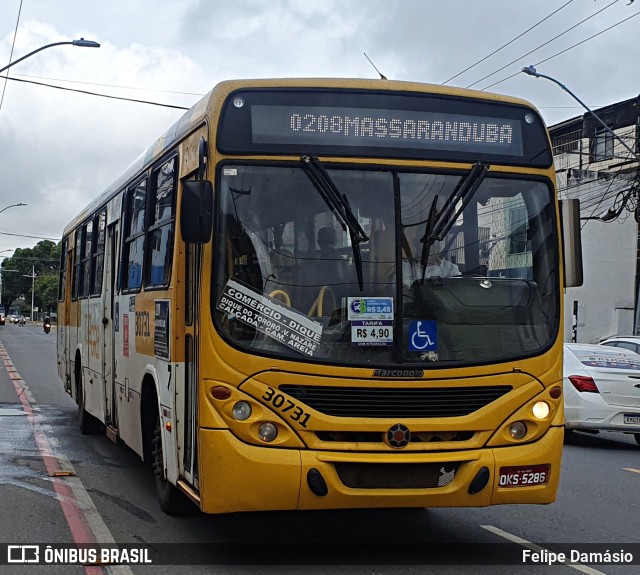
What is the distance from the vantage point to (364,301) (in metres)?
6.24

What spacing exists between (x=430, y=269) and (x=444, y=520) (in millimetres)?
2557

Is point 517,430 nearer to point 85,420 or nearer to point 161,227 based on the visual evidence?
point 161,227

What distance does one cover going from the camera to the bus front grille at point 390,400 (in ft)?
20.0

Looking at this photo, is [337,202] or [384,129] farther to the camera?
[384,129]

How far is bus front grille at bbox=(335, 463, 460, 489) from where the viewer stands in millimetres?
6090

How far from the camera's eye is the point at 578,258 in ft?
22.5

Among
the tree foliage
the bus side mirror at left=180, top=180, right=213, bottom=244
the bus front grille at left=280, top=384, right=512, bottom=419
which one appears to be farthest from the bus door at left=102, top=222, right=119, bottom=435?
the tree foliage

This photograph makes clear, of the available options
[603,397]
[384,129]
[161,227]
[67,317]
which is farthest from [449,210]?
[67,317]

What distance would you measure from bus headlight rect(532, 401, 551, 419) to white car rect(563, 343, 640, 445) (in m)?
6.71

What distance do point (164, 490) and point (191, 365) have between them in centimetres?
166

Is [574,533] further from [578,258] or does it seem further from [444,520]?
[578,258]

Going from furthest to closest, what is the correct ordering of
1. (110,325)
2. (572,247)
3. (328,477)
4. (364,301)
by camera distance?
(110,325)
(572,247)
(364,301)
(328,477)

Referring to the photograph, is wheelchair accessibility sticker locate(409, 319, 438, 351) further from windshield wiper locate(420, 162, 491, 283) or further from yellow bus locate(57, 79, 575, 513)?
windshield wiper locate(420, 162, 491, 283)

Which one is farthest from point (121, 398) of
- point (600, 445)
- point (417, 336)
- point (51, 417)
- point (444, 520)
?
point (600, 445)
